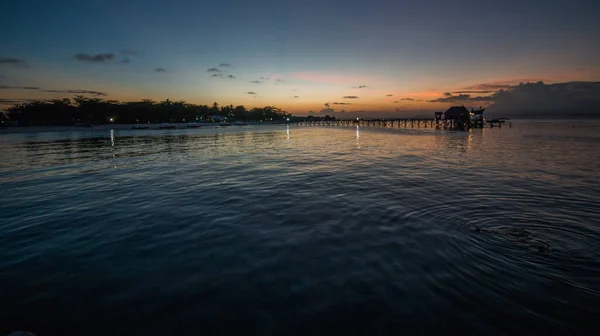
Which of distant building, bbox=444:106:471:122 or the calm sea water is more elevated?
distant building, bbox=444:106:471:122

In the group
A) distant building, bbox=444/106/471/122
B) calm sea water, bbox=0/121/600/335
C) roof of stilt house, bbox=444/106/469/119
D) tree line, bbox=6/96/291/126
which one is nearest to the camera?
calm sea water, bbox=0/121/600/335

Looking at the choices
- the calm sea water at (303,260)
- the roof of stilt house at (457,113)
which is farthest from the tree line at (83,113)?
the roof of stilt house at (457,113)

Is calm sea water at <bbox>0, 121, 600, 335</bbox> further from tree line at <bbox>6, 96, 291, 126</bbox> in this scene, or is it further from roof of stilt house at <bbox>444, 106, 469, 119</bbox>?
tree line at <bbox>6, 96, 291, 126</bbox>

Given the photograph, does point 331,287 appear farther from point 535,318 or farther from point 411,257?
point 535,318

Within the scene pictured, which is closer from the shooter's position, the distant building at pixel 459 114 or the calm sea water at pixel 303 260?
the calm sea water at pixel 303 260

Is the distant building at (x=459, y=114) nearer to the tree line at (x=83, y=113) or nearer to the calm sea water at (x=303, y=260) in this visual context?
the calm sea water at (x=303, y=260)

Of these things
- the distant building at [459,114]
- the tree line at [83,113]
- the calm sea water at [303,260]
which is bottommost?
the calm sea water at [303,260]

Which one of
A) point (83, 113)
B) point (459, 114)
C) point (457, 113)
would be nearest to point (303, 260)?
point (459, 114)

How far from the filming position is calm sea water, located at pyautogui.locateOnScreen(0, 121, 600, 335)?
183 inches

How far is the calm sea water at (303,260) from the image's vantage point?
4.65 m

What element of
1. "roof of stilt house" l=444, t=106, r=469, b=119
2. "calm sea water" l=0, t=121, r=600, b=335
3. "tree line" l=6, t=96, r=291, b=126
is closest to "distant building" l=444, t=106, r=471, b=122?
"roof of stilt house" l=444, t=106, r=469, b=119

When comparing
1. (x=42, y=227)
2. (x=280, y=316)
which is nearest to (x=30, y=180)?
(x=42, y=227)

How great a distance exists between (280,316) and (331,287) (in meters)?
1.32

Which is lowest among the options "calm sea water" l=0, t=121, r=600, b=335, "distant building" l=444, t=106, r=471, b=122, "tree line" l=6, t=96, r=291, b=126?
"calm sea water" l=0, t=121, r=600, b=335
